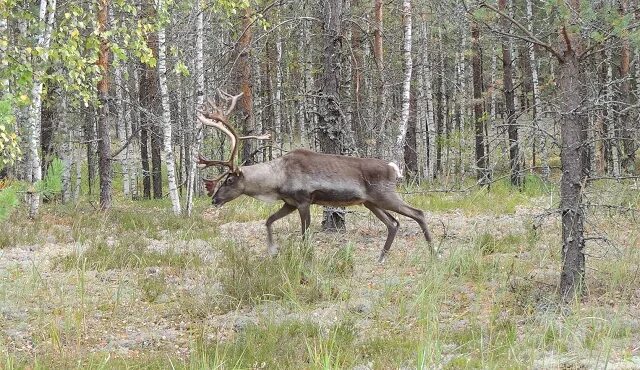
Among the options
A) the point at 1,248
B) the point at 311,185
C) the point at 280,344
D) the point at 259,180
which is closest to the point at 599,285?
the point at 280,344

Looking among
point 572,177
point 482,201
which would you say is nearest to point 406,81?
point 482,201

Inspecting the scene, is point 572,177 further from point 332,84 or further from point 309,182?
point 332,84

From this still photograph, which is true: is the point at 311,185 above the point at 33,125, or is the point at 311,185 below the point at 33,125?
below

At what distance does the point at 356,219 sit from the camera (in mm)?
11992

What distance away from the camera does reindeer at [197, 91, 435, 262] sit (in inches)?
352

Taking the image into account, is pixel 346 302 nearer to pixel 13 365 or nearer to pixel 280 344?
pixel 280 344

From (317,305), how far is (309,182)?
2871 mm

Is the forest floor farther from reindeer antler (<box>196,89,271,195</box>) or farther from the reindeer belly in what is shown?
reindeer antler (<box>196,89,271,195</box>)

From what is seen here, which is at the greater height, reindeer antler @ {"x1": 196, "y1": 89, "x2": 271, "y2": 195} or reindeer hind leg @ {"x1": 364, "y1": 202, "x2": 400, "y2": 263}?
reindeer antler @ {"x1": 196, "y1": 89, "x2": 271, "y2": 195}

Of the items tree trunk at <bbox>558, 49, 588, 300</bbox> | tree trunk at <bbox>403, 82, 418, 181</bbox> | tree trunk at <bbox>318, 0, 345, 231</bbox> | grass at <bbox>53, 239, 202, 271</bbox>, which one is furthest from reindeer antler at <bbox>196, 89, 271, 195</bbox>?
tree trunk at <bbox>403, 82, 418, 181</bbox>

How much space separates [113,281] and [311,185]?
2.83 meters

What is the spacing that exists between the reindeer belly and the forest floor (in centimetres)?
67

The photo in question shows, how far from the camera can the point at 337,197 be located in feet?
29.4

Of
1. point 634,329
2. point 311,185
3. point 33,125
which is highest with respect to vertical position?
point 33,125
